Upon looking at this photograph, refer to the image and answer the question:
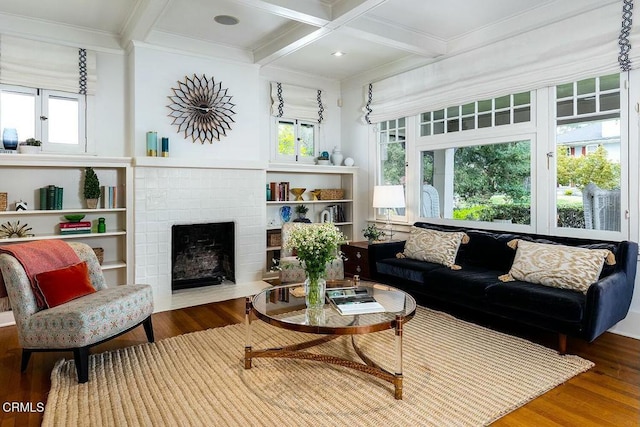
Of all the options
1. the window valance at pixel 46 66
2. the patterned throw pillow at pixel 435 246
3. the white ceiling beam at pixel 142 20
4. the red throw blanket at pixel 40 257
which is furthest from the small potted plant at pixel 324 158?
the red throw blanket at pixel 40 257

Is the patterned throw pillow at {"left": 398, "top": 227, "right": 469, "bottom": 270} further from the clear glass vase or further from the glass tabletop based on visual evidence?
the clear glass vase

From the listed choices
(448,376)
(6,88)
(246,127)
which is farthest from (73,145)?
(448,376)

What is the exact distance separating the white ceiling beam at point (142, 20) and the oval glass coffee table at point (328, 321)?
2555 mm

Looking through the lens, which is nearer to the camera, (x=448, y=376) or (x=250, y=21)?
(x=448, y=376)

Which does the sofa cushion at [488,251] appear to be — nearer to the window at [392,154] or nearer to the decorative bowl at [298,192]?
the window at [392,154]

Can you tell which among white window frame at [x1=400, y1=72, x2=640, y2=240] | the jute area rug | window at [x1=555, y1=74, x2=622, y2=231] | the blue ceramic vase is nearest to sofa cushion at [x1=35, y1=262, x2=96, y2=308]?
the jute area rug

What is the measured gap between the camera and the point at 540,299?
9.55ft

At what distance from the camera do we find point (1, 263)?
264 cm

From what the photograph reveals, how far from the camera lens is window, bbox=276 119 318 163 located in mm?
5641

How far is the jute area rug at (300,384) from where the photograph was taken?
7.03 ft

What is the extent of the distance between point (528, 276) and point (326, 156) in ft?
11.0

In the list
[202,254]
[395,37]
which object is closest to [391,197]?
[395,37]

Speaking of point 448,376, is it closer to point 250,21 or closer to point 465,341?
point 465,341

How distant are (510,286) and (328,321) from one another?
61.9 inches
